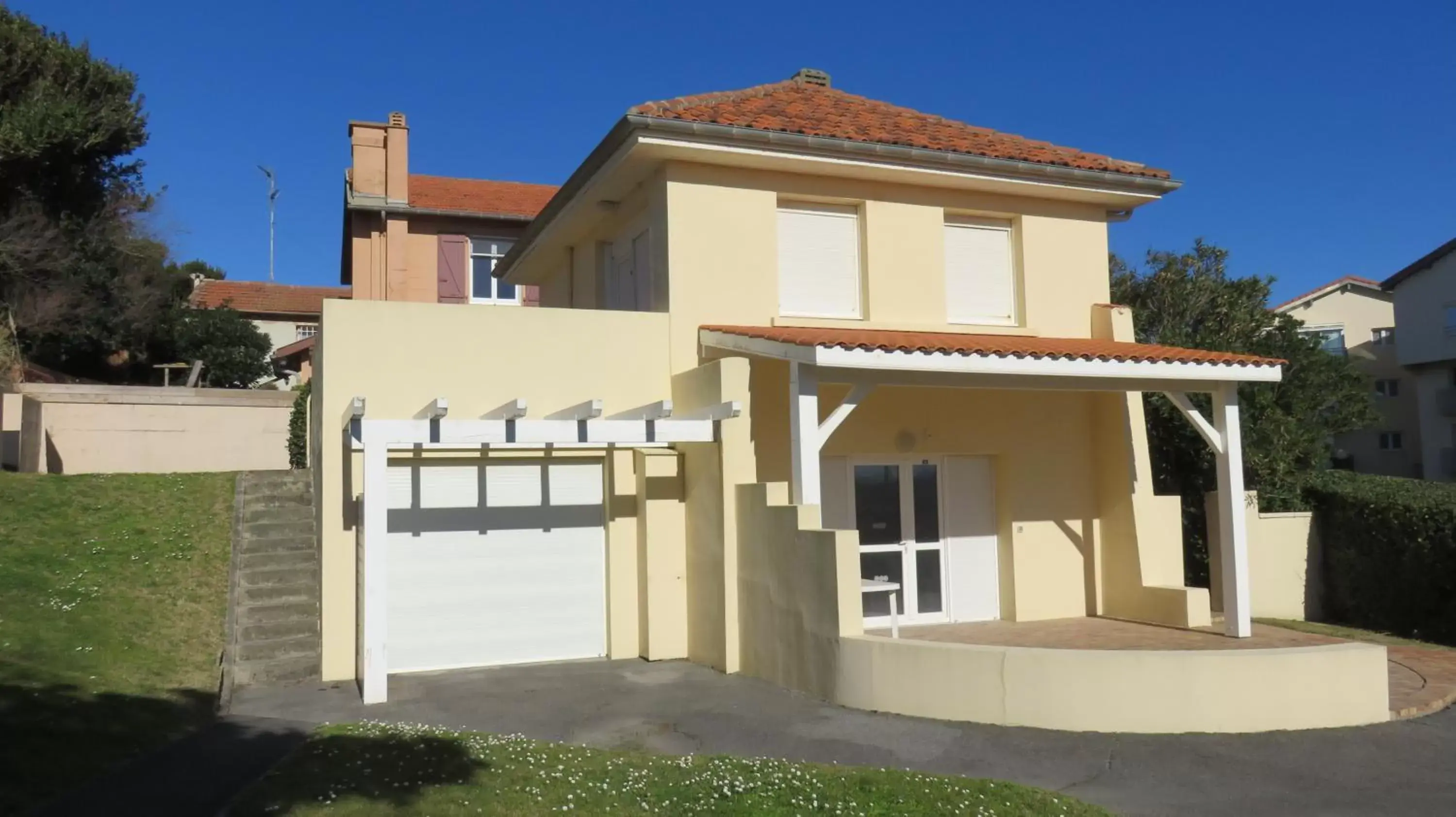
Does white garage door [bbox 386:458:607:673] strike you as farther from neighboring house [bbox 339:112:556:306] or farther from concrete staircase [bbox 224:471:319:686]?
neighboring house [bbox 339:112:556:306]

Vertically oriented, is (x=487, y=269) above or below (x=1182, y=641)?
above

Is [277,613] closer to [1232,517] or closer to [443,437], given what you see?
[443,437]

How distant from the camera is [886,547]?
1272 centimetres

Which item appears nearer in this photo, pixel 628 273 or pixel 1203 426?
pixel 1203 426

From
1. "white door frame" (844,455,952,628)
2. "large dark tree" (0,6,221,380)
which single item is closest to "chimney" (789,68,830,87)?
"white door frame" (844,455,952,628)

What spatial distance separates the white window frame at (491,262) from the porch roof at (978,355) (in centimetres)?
1672

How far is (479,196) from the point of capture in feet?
94.5

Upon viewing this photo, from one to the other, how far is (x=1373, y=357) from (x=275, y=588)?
128ft

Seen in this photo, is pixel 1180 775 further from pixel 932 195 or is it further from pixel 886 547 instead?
pixel 932 195

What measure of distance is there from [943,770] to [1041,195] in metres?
8.52

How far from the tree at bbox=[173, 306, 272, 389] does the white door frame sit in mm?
26973

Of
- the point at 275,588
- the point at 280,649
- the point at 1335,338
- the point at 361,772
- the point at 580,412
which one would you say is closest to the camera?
the point at 361,772

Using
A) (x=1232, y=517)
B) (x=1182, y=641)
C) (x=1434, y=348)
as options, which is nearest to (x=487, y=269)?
(x=1232, y=517)

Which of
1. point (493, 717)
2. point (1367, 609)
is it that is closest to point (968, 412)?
point (1367, 609)
